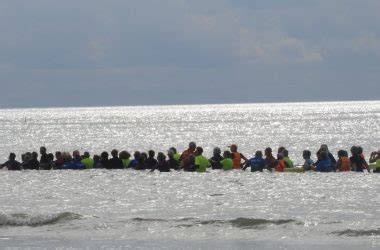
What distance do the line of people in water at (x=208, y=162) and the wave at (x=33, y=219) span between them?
10733 mm

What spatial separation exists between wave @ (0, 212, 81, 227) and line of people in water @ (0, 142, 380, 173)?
35.2 feet

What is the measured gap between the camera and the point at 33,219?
70.5 feet

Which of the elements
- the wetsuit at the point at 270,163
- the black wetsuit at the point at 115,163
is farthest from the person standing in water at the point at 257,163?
the black wetsuit at the point at 115,163

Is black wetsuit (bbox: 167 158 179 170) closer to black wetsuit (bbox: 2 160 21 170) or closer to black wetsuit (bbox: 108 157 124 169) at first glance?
black wetsuit (bbox: 108 157 124 169)

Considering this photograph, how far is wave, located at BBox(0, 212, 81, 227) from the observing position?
2122 cm

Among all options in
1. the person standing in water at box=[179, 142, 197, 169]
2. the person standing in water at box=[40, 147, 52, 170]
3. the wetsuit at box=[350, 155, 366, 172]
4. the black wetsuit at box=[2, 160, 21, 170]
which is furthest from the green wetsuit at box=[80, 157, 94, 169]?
the wetsuit at box=[350, 155, 366, 172]

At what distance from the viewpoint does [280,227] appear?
20.2 meters

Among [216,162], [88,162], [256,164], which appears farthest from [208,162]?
[88,162]

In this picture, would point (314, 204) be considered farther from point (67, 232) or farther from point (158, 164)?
point (158, 164)

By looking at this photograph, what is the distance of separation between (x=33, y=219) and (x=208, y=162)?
12.4 m

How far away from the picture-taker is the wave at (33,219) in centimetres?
2122

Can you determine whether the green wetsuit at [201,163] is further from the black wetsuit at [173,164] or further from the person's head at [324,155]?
the person's head at [324,155]

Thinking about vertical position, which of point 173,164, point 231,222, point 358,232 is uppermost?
point 173,164

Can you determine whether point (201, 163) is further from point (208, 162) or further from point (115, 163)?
point (115, 163)
